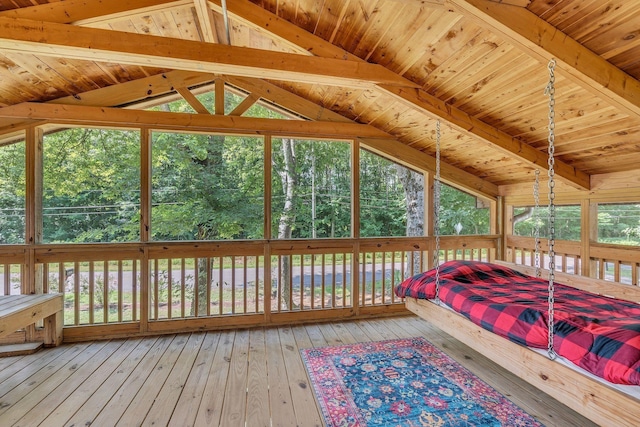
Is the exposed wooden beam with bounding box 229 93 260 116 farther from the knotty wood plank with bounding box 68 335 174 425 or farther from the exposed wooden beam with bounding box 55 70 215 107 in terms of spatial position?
the knotty wood plank with bounding box 68 335 174 425

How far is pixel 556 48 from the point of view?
1.97 metres

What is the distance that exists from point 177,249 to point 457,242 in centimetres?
386

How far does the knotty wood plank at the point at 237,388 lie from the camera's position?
81.8 inches

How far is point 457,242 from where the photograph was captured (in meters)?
4.53

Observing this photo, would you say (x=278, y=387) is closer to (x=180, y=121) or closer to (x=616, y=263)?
(x=180, y=121)

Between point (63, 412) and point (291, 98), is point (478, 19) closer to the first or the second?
point (291, 98)

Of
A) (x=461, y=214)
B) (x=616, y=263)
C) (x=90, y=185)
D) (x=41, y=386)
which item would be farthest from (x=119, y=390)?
(x=461, y=214)

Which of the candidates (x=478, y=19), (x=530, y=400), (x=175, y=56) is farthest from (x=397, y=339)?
(x=175, y=56)

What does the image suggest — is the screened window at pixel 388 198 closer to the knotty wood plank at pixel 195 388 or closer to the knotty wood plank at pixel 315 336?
the knotty wood plank at pixel 315 336

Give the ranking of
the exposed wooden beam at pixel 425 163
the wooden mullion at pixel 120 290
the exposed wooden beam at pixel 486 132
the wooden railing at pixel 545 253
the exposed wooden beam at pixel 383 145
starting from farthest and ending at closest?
1. the exposed wooden beam at pixel 425 163
2. the exposed wooden beam at pixel 383 145
3. the wooden railing at pixel 545 253
4. the wooden mullion at pixel 120 290
5. the exposed wooden beam at pixel 486 132

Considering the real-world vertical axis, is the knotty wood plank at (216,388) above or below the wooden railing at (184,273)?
below

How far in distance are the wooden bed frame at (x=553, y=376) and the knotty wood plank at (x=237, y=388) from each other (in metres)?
1.79

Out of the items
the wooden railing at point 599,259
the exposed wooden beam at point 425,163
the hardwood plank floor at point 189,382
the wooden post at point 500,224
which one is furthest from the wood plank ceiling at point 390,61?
the hardwood plank floor at point 189,382

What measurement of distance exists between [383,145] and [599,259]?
2825mm
